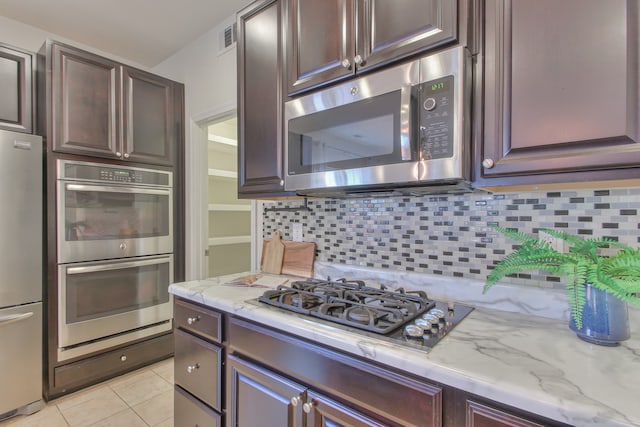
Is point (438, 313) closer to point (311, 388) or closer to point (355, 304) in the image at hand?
point (355, 304)

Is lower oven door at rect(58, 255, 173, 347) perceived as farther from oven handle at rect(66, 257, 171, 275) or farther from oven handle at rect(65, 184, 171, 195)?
oven handle at rect(65, 184, 171, 195)

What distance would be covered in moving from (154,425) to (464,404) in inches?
76.7

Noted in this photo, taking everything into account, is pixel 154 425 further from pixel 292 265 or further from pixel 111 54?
pixel 111 54

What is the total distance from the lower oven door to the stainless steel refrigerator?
0.14 meters

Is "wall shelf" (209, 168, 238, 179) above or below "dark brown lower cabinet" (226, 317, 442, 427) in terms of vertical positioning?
above

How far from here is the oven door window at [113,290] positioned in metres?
2.15

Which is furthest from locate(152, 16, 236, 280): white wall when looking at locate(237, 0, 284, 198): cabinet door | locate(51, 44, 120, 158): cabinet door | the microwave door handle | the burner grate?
the microwave door handle

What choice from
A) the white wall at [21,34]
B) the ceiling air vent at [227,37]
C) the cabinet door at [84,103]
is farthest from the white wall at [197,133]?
the white wall at [21,34]

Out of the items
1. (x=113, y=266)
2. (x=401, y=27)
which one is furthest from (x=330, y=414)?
(x=113, y=266)

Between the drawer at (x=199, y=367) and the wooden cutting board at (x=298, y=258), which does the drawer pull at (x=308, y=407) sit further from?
the wooden cutting board at (x=298, y=258)

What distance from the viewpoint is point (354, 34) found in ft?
4.03

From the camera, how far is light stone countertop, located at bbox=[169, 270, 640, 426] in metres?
0.60

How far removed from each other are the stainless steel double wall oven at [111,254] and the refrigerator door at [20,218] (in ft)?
0.38

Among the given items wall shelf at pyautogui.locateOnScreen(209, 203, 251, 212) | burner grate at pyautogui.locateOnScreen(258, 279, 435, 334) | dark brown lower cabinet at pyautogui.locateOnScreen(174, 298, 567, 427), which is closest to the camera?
dark brown lower cabinet at pyautogui.locateOnScreen(174, 298, 567, 427)
